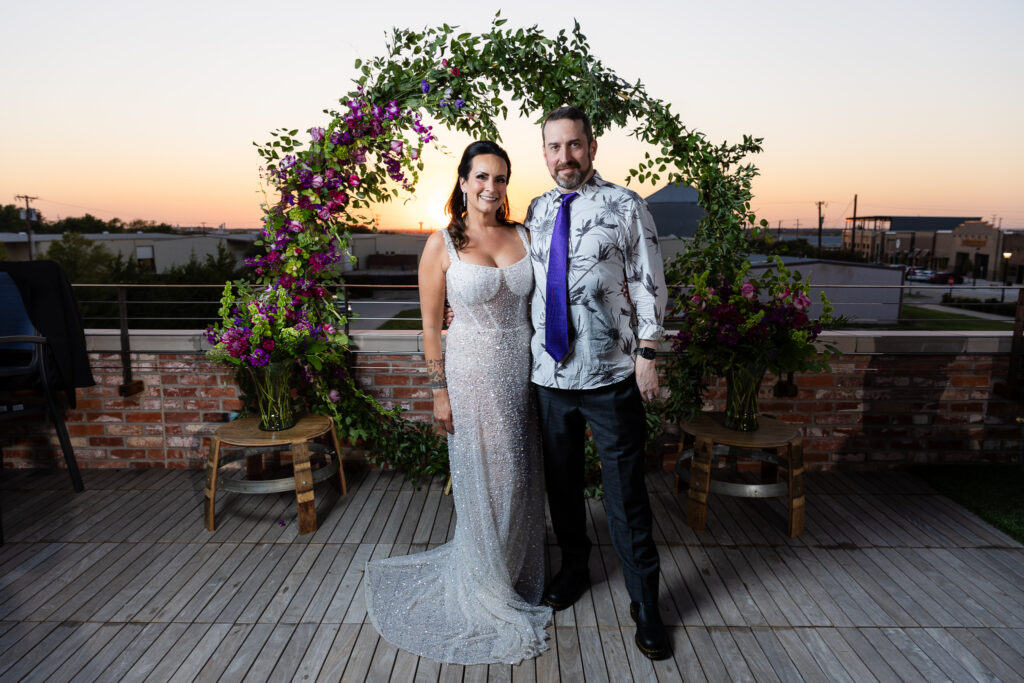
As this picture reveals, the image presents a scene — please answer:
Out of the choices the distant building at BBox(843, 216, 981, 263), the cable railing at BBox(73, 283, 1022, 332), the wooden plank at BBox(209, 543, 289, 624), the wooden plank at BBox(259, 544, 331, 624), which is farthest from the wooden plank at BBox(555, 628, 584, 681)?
the distant building at BBox(843, 216, 981, 263)

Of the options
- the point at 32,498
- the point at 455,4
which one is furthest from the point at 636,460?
the point at 32,498

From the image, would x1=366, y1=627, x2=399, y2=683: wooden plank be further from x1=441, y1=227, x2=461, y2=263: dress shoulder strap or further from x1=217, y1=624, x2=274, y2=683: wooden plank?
x1=441, y1=227, x2=461, y2=263: dress shoulder strap

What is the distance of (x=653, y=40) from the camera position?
3609mm

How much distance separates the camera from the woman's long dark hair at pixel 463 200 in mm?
1870

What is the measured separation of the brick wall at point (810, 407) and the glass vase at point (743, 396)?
63cm

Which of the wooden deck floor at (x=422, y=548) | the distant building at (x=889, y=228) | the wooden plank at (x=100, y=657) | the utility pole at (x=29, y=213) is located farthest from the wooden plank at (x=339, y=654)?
the distant building at (x=889, y=228)

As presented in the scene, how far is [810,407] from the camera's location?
3.38m

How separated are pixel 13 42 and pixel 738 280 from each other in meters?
6.38

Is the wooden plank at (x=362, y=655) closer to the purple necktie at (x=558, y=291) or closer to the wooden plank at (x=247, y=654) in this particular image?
the wooden plank at (x=247, y=654)

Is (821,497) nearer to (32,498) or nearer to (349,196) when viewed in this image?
(349,196)

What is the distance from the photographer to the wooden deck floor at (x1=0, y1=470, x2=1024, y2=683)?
180 cm

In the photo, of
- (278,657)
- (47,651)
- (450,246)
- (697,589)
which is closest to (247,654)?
(278,657)

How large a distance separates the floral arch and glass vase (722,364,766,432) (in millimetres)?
611

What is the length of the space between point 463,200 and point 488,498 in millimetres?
1078
